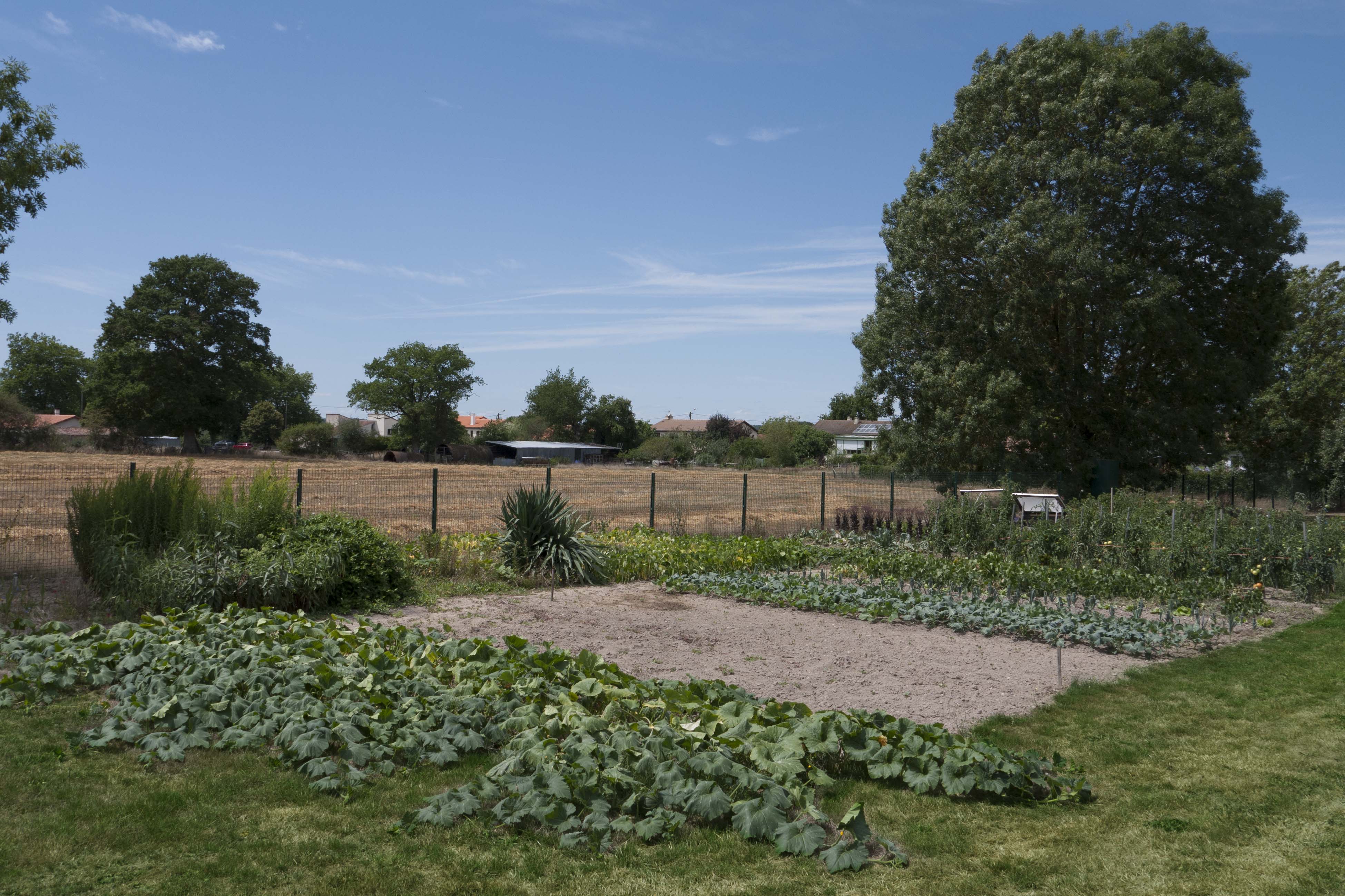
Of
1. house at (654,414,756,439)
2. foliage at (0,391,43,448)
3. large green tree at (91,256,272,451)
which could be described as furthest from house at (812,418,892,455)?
foliage at (0,391,43,448)

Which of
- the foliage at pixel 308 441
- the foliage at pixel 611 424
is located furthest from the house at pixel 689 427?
the foliage at pixel 308 441

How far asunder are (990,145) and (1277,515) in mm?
13725

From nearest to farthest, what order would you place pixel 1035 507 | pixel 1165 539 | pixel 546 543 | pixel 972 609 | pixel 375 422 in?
1. pixel 972 609
2. pixel 546 543
3. pixel 1165 539
4. pixel 1035 507
5. pixel 375 422

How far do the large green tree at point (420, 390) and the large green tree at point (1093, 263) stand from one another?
61.8 metres

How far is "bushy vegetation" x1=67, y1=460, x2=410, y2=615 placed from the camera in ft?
27.4

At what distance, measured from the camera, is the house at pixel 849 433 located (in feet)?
273

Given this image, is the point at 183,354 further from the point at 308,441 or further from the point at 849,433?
the point at 849,433

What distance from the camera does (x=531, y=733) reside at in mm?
4531

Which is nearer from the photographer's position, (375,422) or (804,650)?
(804,650)

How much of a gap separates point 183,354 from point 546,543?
2159 inches

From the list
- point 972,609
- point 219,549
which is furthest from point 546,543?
point 972,609

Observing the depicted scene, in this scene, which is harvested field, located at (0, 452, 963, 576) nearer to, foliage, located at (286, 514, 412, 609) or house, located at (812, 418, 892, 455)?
foliage, located at (286, 514, 412, 609)

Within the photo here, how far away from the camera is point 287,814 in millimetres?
4004

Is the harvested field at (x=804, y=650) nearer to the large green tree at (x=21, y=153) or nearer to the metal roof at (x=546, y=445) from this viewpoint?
the large green tree at (x=21, y=153)
